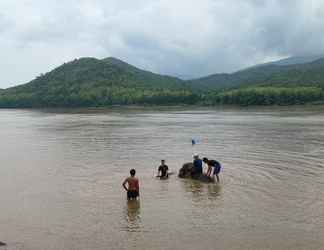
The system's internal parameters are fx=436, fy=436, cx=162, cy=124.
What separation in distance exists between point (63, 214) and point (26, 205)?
2753 mm

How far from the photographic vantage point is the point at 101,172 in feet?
96.1

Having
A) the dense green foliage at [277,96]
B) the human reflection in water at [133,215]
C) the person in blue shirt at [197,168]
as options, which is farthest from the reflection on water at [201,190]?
the dense green foliage at [277,96]

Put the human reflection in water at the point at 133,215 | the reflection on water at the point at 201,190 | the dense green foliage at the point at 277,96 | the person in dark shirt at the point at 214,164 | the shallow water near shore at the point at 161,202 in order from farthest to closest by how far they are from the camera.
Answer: the dense green foliage at the point at 277,96 → the person in dark shirt at the point at 214,164 → the reflection on water at the point at 201,190 → the human reflection in water at the point at 133,215 → the shallow water near shore at the point at 161,202

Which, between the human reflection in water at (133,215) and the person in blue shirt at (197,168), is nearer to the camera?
the human reflection in water at (133,215)

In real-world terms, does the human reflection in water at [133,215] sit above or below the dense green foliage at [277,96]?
below

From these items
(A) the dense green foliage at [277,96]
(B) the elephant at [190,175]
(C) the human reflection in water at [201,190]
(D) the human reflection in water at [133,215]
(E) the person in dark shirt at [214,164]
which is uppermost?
(A) the dense green foliage at [277,96]

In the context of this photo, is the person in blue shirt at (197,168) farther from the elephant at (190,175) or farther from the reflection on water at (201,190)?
the reflection on water at (201,190)

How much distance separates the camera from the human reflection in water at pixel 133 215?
1742cm

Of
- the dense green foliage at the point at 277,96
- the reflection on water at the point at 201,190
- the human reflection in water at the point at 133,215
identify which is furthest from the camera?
the dense green foliage at the point at 277,96

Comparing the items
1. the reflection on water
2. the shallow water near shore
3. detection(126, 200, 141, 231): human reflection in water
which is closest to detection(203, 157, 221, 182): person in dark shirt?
the shallow water near shore

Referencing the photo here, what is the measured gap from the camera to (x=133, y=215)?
1891 cm

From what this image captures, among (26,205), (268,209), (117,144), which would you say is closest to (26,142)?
(117,144)

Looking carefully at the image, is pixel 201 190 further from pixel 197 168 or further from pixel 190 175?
pixel 190 175

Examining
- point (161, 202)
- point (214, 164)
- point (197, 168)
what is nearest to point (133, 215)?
point (161, 202)
